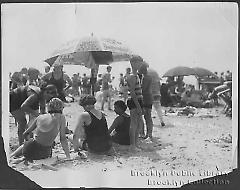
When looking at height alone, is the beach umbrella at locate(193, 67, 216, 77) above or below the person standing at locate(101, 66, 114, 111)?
above

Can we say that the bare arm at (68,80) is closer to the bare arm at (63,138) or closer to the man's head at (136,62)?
the bare arm at (63,138)

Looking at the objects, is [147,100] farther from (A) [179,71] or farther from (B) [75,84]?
(B) [75,84]

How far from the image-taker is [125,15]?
1.97 meters

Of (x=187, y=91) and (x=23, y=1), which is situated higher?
(x=23, y=1)

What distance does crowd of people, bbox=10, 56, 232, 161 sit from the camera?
6.48 ft

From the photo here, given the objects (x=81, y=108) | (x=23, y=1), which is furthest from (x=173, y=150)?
(x=23, y=1)

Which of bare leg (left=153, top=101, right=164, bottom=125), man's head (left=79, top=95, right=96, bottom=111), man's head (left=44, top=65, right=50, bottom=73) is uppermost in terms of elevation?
man's head (left=44, top=65, right=50, bottom=73)

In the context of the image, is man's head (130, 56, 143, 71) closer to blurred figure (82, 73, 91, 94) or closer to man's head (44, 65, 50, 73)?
blurred figure (82, 73, 91, 94)

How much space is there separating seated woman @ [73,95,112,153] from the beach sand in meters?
0.03

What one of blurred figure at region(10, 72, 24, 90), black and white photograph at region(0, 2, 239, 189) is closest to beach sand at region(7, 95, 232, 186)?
black and white photograph at region(0, 2, 239, 189)

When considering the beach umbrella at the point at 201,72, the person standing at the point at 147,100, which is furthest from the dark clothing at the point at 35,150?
the beach umbrella at the point at 201,72

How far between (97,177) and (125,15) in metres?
0.72

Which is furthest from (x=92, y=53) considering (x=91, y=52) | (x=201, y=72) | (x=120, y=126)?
(x=201, y=72)

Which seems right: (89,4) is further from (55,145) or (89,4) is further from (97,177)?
(97,177)
